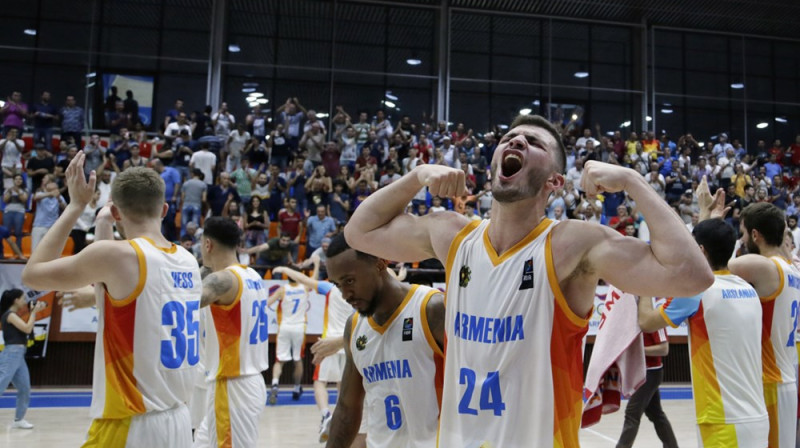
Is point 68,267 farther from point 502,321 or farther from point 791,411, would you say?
point 791,411

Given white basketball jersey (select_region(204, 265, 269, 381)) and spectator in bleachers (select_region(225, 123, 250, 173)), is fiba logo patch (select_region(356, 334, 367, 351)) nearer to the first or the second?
white basketball jersey (select_region(204, 265, 269, 381))

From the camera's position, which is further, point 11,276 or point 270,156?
point 270,156

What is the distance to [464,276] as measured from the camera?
2537 millimetres

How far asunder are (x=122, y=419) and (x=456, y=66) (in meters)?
20.9

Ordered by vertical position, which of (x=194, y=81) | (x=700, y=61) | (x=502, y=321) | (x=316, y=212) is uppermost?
(x=700, y=61)

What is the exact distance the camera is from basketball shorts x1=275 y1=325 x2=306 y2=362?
37.6ft

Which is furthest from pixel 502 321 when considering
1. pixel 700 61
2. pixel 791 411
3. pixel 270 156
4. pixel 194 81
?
pixel 700 61

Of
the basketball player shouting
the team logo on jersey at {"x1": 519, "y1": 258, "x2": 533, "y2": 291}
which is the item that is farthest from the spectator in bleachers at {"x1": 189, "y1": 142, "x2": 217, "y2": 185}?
the team logo on jersey at {"x1": 519, "y1": 258, "x2": 533, "y2": 291}

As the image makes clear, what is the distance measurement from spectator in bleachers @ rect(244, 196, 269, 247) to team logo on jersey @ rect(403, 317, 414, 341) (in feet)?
36.6

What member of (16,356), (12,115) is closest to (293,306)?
(16,356)

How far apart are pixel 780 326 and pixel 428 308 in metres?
2.56

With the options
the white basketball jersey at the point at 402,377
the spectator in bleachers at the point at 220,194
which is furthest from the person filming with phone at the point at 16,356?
the white basketball jersey at the point at 402,377

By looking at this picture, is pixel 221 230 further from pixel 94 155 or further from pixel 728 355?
pixel 94 155

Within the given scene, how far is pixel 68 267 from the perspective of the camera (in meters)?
3.34
